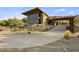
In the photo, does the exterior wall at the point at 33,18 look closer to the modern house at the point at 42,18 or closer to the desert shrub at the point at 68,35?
the modern house at the point at 42,18

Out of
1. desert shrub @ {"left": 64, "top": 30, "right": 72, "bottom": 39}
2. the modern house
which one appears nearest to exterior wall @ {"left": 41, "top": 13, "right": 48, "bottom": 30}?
the modern house

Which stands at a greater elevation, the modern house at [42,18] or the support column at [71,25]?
the modern house at [42,18]

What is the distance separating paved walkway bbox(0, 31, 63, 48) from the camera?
274cm

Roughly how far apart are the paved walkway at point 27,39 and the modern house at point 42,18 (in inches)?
5.3

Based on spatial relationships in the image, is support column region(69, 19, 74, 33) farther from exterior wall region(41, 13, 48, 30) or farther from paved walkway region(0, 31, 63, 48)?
exterior wall region(41, 13, 48, 30)

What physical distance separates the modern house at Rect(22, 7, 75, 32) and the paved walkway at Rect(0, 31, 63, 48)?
0.44 ft

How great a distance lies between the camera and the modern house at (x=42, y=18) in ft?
9.06

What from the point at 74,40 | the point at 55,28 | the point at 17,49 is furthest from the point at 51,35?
Answer: the point at 17,49

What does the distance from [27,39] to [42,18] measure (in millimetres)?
329

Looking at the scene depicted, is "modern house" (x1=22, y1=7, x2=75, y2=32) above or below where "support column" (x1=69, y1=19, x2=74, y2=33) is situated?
above

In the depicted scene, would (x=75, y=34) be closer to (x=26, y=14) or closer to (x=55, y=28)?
(x=55, y=28)

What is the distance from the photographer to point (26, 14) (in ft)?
9.13

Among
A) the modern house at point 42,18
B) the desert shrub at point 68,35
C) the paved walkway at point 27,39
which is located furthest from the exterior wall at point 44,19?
the desert shrub at point 68,35
